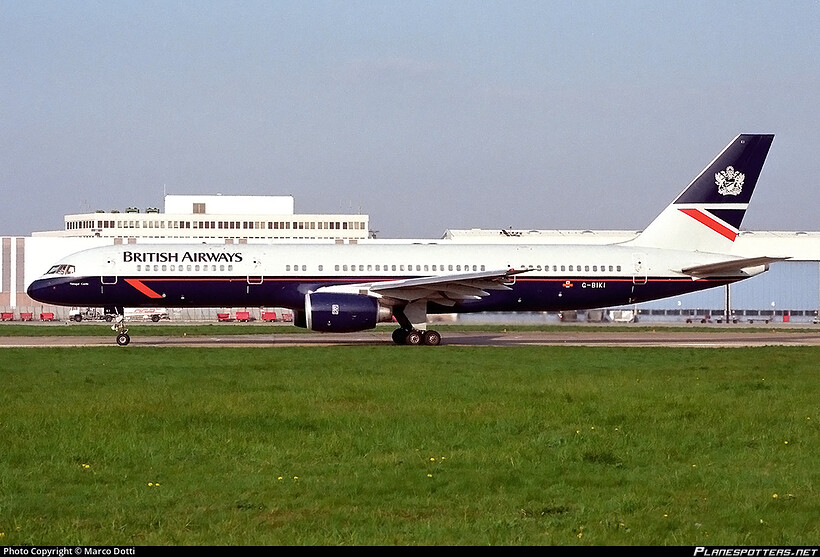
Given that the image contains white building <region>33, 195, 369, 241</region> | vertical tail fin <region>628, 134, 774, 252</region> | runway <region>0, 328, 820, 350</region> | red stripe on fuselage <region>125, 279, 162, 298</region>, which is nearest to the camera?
red stripe on fuselage <region>125, 279, 162, 298</region>

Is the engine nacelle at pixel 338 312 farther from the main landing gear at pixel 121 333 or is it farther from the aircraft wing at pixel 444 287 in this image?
the main landing gear at pixel 121 333

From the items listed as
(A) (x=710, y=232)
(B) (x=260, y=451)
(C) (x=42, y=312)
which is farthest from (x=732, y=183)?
(C) (x=42, y=312)

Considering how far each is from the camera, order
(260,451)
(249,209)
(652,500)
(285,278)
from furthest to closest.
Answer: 1. (249,209)
2. (285,278)
3. (260,451)
4. (652,500)

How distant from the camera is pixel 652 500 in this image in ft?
36.1

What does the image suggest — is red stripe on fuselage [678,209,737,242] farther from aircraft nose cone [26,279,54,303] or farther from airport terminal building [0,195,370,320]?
airport terminal building [0,195,370,320]

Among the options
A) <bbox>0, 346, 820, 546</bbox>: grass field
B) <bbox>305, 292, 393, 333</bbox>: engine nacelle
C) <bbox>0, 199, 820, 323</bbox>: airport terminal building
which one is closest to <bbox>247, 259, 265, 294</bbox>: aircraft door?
<bbox>305, 292, 393, 333</bbox>: engine nacelle

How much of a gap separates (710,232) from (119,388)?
2937 centimetres

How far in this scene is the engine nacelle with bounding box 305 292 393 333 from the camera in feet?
120

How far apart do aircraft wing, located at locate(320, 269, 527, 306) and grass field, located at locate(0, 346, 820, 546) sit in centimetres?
1282

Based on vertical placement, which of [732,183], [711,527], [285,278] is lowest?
[711,527]

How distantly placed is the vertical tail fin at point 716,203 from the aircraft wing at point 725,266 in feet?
5.85

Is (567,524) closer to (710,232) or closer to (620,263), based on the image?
(620,263)

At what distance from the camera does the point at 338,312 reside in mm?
36656

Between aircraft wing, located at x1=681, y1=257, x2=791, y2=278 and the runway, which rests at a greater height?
aircraft wing, located at x1=681, y1=257, x2=791, y2=278
